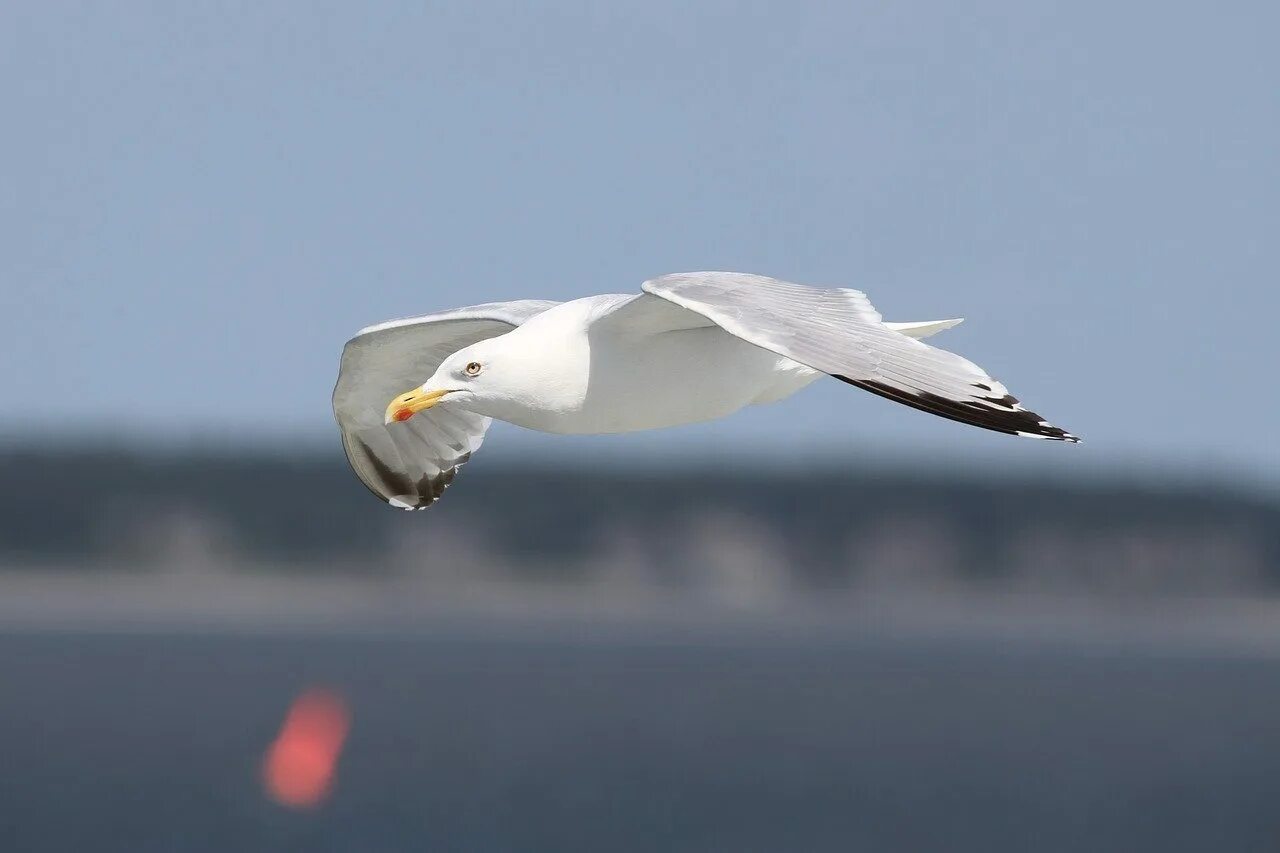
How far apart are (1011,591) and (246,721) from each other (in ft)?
253

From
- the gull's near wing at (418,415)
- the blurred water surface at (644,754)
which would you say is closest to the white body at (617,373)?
the gull's near wing at (418,415)

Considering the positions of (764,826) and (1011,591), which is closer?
(764,826)

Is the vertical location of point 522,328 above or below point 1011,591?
above

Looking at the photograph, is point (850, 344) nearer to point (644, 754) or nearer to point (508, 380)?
point (508, 380)

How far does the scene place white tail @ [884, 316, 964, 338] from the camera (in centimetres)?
1177

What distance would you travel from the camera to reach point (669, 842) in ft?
183

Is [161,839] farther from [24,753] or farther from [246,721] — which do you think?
[246,721]

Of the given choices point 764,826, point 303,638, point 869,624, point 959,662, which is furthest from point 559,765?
point 869,624

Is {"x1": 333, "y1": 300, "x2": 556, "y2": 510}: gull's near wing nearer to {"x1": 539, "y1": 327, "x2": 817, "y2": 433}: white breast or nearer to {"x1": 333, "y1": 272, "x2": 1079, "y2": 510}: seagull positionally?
{"x1": 333, "y1": 272, "x2": 1079, "y2": 510}: seagull

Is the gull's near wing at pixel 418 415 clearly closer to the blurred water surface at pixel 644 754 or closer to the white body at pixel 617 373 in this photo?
the white body at pixel 617 373

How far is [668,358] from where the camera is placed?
1144 cm

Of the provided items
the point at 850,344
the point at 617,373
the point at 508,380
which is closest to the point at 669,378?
the point at 617,373

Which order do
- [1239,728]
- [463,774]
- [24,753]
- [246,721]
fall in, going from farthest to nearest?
[1239,728] → [246,721] → [24,753] → [463,774]

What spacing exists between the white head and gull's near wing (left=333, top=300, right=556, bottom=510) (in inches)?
55.5
